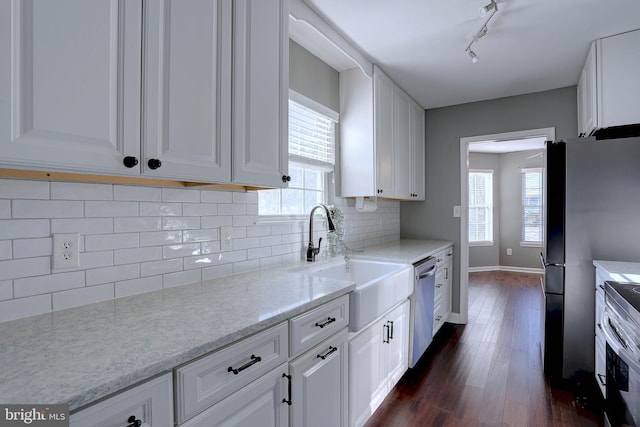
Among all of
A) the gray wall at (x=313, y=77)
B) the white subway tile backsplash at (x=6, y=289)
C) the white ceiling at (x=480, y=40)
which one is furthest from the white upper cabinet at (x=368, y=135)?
the white subway tile backsplash at (x=6, y=289)

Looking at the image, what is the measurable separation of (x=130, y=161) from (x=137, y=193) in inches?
15.3

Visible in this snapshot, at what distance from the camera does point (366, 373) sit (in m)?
1.83

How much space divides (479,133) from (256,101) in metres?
2.97

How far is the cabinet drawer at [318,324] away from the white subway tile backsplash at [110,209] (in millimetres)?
776

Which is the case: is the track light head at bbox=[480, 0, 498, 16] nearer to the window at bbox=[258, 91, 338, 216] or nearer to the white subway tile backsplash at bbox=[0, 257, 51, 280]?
the window at bbox=[258, 91, 338, 216]

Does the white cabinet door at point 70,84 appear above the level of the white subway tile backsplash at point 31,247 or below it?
above

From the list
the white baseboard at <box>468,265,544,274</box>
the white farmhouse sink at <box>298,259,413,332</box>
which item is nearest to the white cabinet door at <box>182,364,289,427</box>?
the white farmhouse sink at <box>298,259,413,332</box>

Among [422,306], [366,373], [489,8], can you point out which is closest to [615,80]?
[489,8]

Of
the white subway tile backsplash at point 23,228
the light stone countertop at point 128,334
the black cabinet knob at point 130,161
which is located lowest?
the light stone countertop at point 128,334

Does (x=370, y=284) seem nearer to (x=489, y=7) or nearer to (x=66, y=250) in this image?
(x=66, y=250)

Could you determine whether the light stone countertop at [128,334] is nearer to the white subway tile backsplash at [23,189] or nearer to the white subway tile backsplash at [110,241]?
the white subway tile backsplash at [110,241]

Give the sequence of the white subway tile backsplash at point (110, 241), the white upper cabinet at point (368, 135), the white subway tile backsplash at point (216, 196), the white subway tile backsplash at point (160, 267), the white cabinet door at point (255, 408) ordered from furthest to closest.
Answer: the white upper cabinet at point (368, 135), the white subway tile backsplash at point (216, 196), the white subway tile backsplash at point (160, 267), the white subway tile backsplash at point (110, 241), the white cabinet door at point (255, 408)

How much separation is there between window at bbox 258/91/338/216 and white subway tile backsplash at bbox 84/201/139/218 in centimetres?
78

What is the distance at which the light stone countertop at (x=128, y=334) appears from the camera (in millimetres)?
663
